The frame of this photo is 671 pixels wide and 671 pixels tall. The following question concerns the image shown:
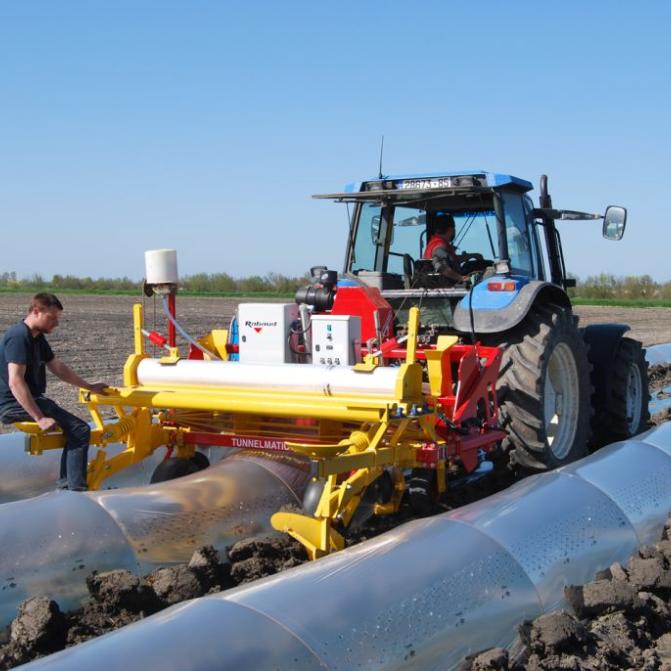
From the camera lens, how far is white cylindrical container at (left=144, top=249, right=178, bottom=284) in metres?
5.39

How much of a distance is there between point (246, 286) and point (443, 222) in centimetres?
3595

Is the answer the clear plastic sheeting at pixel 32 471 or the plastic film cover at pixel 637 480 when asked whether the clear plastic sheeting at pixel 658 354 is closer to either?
the plastic film cover at pixel 637 480

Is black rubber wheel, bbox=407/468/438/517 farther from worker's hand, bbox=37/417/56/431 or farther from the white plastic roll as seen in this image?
worker's hand, bbox=37/417/56/431

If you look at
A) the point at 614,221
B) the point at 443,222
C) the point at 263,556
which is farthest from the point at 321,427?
the point at 614,221

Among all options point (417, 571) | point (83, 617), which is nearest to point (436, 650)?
point (417, 571)

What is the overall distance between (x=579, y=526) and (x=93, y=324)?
54.7 ft

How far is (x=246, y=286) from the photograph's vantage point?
41.9 meters

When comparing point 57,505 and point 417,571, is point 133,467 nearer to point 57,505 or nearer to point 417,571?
point 57,505

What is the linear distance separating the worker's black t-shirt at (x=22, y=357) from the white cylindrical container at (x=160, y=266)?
0.70m

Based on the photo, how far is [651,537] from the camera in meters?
4.34

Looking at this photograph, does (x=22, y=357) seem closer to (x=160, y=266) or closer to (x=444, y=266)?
(x=160, y=266)

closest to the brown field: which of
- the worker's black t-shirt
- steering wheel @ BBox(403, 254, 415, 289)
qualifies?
the worker's black t-shirt

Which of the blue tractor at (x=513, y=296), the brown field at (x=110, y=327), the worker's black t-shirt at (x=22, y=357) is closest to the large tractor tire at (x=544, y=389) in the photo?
the blue tractor at (x=513, y=296)

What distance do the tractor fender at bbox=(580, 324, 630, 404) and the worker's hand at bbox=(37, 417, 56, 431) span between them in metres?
3.87
